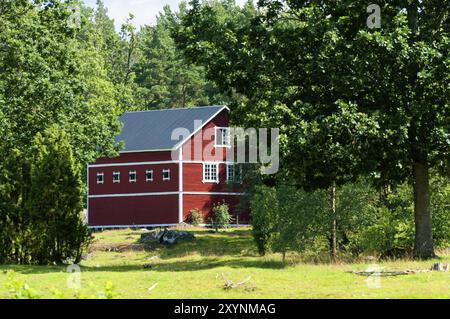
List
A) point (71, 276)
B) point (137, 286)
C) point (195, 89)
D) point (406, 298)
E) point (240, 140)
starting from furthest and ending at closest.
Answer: point (195, 89) → point (240, 140) → point (71, 276) → point (137, 286) → point (406, 298)

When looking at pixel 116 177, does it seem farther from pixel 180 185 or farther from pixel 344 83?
pixel 344 83

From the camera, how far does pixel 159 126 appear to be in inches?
2645

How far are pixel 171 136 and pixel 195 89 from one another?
121ft

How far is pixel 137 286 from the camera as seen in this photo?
21.5 meters

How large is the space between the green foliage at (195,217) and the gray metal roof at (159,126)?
5.38 meters

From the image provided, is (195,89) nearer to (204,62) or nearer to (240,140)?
(240,140)

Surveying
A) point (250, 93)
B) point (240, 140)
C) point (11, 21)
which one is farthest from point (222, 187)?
point (250, 93)

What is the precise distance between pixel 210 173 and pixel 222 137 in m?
3.47

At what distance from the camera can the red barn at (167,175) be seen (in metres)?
63.4

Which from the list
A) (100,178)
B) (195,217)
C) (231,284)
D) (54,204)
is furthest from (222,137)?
(231,284)

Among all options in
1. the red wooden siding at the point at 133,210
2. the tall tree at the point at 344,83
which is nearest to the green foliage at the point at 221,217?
the red wooden siding at the point at 133,210

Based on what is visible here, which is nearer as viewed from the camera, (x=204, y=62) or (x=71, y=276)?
(x=71, y=276)

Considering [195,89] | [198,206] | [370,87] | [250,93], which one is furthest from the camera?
[195,89]

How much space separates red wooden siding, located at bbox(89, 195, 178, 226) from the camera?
6322 centimetres
